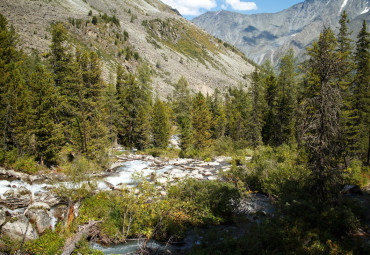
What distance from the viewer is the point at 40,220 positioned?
9.27 metres

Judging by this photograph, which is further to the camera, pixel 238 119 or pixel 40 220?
pixel 238 119

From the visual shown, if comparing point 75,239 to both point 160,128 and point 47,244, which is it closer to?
point 47,244

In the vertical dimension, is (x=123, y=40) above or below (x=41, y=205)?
above

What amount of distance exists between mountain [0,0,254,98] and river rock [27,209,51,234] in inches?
1337

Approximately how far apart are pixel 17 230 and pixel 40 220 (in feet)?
3.11

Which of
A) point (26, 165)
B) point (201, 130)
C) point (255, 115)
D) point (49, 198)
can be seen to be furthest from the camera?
point (201, 130)

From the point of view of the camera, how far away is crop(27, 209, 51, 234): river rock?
9.10 metres

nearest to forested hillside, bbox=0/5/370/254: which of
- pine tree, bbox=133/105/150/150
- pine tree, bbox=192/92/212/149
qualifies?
pine tree, bbox=192/92/212/149

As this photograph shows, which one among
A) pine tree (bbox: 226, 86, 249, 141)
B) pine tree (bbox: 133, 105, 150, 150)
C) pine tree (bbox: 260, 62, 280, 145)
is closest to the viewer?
pine tree (bbox: 260, 62, 280, 145)

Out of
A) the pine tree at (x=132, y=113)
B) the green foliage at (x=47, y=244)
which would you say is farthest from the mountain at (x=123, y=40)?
the green foliage at (x=47, y=244)

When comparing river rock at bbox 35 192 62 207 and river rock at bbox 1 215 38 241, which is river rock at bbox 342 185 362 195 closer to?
river rock at bbox 1 215 38 241

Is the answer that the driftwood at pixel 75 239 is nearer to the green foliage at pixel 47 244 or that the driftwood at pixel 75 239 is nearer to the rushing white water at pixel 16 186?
the green foliage at pixel 47 244

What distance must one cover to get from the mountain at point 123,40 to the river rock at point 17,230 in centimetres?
3477

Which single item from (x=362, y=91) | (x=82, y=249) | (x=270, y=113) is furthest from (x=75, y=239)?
(x=270, y=113)
